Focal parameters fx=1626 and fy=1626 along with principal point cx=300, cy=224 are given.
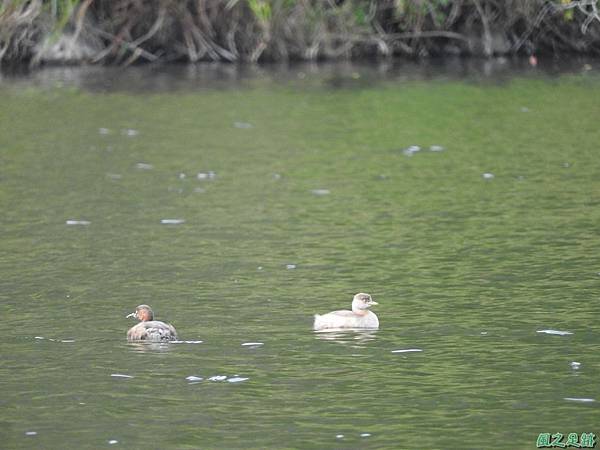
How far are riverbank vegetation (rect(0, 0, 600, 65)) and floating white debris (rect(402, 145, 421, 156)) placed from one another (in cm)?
1106

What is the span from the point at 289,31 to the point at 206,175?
48.1 feet

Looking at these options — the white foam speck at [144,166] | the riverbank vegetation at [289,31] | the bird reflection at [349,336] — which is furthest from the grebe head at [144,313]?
the riverbank vegetation at [289,31]

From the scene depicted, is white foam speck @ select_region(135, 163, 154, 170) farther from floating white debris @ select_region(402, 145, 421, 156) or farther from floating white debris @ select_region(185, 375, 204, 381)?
Answer: floating white debris @ select_region(185, 375, 204, 381)

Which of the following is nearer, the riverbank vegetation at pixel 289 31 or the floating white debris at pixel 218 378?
the floating white debris at pixel 218 378

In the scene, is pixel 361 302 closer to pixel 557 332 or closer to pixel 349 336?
pixel 349 336

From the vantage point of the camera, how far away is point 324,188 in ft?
59.2

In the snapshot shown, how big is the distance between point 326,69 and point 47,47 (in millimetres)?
5779

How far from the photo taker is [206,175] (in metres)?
19.1

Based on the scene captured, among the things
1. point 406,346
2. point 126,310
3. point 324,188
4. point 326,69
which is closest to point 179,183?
point 324,188

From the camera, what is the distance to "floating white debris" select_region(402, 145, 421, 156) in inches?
809

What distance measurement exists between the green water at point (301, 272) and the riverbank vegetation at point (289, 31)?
24.7 feet

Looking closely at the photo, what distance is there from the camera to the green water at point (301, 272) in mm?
9594

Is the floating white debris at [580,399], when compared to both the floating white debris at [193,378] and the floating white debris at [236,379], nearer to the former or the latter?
the floating white debris at [236,379]

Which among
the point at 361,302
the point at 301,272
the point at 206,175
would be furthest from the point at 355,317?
the point at 206,175
